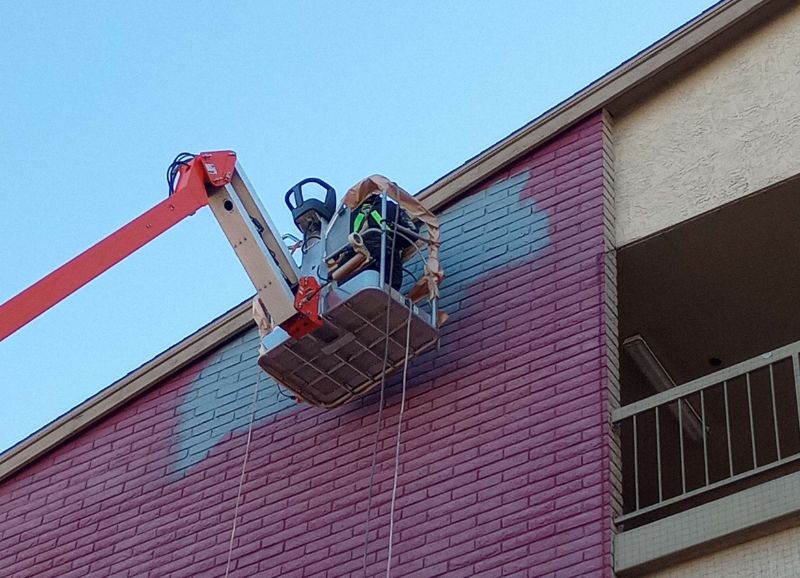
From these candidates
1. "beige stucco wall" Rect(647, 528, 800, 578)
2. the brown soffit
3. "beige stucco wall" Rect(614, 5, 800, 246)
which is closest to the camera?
"beige stucco wall" Rect(647, 528, 800, 578)

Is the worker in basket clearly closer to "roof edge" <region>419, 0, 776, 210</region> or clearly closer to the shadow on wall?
the shadow on wall

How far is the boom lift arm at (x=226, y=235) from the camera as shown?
12719 millimetres

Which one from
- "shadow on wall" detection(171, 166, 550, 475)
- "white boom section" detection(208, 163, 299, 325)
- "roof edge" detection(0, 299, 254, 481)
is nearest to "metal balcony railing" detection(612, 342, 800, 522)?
"shadow on wall" detection(171, 166, 550, 475)

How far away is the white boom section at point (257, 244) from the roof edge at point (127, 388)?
1.36 metres

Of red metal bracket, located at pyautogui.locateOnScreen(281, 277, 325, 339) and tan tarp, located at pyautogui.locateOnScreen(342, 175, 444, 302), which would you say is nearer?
red metal bracket, located at pyautogui.locateOnScreen(281, 277, 325, 339)

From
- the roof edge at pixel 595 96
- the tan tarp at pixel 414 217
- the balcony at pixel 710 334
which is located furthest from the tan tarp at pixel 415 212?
the balcony at pixel 710 334

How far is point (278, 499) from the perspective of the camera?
521 inches

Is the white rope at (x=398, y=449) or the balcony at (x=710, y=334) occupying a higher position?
the balcony at (x=710, y=334)

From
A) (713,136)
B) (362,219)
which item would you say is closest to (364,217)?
(362,219)

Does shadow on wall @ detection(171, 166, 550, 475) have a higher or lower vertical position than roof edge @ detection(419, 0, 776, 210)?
lower

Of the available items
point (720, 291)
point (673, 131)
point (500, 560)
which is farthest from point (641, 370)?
point (500, 560)

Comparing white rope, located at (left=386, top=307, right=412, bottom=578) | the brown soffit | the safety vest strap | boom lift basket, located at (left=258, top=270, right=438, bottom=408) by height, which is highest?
the brown soffit

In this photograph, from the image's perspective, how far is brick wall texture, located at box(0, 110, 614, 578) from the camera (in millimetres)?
11508

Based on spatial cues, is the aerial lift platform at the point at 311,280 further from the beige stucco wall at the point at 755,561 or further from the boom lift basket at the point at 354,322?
the beige stucco wall at the point at 755,561
